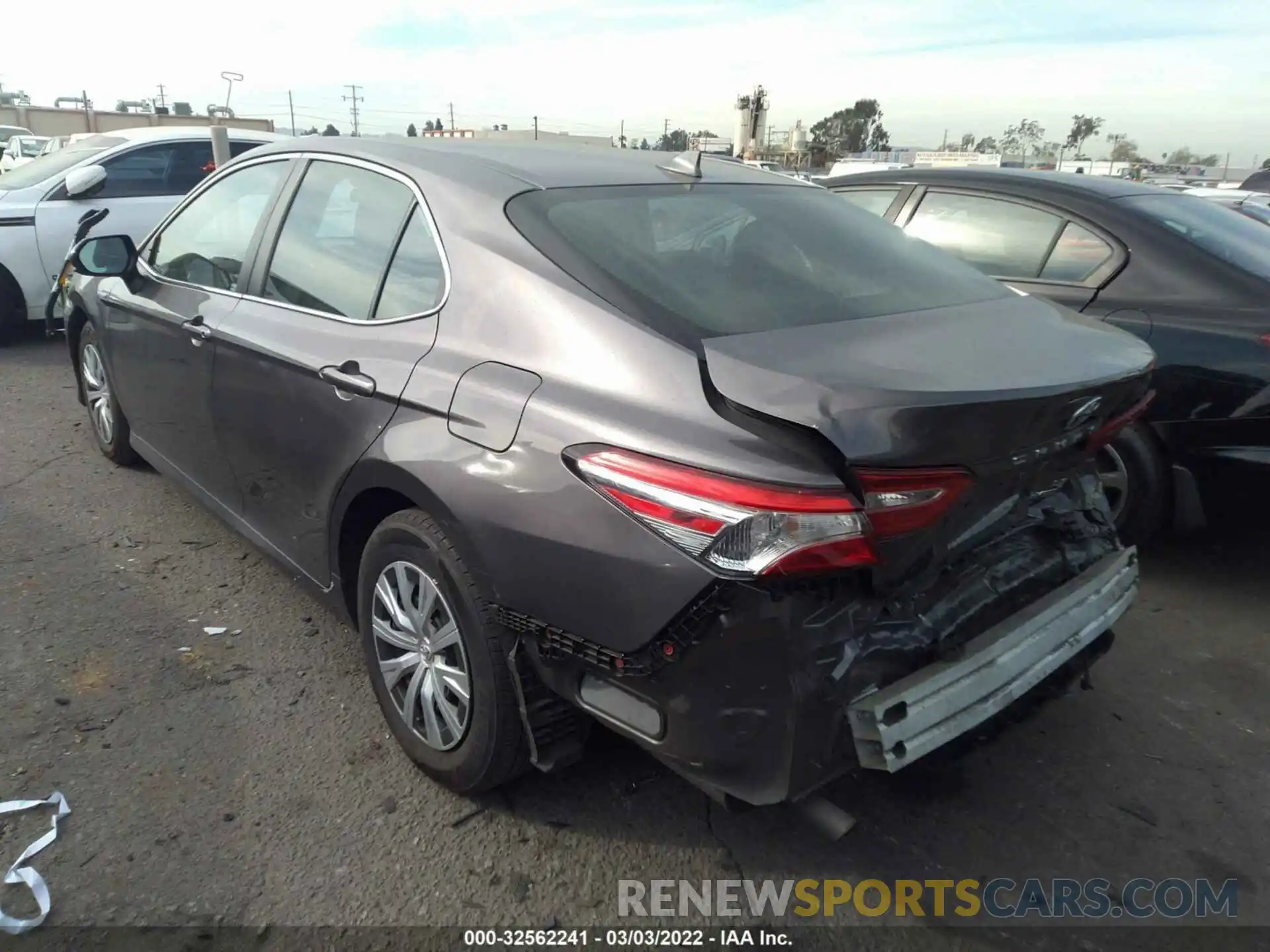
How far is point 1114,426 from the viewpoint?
242cm

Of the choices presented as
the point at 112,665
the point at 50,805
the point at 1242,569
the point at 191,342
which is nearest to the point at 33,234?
the point at 191,342

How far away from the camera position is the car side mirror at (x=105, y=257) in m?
3.96

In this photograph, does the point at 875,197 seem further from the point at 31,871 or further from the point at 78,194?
the point at 78,194

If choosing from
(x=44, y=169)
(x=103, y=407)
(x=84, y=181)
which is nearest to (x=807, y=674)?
(x=103, y=407)

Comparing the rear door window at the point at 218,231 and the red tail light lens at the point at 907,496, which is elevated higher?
the rear door window at the point at 218,231

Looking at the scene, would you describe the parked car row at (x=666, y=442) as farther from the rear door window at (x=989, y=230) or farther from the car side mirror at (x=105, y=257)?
the rear door window at (x=989, y=230)

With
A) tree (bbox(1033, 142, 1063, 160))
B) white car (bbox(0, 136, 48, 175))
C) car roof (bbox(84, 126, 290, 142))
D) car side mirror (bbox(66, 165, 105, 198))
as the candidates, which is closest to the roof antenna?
car roof (bbox(84, 126, 290, 142))

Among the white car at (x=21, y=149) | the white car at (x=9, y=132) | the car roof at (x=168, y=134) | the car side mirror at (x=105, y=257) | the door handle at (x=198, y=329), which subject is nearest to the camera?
the door handle at (x=198, y=329)

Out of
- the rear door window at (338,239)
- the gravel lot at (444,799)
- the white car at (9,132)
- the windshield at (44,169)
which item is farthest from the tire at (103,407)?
the white car at (9,132)

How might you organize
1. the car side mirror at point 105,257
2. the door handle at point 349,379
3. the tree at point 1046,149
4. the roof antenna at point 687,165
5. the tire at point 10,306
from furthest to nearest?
1. the tree at point 1046,149
2. the tire at point 10,306
3. the car side mirror at point 105,257
4. the roof antenna at point 687,165
5. the door handle at point 349,379

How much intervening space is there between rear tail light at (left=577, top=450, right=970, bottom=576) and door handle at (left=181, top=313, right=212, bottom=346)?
2.22 meters

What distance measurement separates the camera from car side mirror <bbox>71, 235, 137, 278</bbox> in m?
3.96

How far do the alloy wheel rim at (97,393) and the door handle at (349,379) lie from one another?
8.52ft

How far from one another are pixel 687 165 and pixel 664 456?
1455mm
